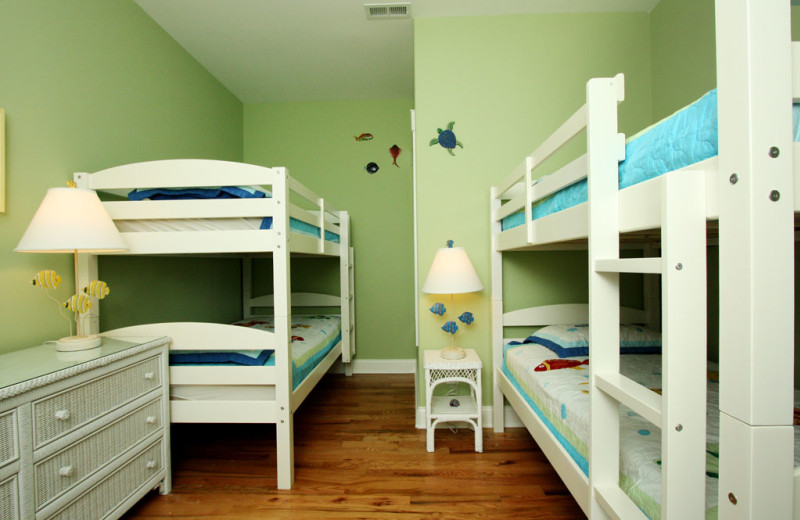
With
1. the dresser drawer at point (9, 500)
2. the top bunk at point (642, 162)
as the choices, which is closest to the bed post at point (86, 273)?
the dresser drawer at point (9, 500)

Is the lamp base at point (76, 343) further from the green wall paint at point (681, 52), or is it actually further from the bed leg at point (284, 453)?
the green wall paint at point (681, 52)

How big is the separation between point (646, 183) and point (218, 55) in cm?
299

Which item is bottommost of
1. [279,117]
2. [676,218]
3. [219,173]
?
[676,218]

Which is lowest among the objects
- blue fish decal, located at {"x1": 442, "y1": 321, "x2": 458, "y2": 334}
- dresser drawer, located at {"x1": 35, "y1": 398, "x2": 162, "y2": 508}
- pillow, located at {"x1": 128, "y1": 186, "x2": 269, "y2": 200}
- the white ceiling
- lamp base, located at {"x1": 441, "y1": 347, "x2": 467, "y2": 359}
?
dresser drawer, located at {"x1": 35, "y1": 398, "x2": 162, "y2": 508}

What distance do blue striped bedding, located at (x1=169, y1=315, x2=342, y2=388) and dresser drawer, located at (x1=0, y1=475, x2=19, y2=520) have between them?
71 centimetres

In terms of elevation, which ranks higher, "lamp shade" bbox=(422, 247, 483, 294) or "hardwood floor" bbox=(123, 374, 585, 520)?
A: "lamp shade" bbox=(422, 247, 483, 294)

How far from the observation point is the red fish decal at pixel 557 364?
1.62 meters

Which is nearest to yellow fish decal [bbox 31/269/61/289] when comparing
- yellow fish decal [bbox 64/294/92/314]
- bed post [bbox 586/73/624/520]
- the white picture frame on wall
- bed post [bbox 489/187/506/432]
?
yellow fish decal [bbox 64/294/92/314]

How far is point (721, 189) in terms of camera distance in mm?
643

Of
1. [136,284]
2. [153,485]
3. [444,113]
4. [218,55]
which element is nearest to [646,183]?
[444,113]

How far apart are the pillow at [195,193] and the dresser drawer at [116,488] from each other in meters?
1.08

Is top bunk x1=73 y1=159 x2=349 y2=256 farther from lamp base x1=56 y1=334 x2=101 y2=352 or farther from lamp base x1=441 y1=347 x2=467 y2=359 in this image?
lamp base x1=441 y1=347 x2=467 y2=359

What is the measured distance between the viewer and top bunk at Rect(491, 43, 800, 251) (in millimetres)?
618

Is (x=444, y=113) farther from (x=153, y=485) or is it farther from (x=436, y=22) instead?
(x=153, y=485)
